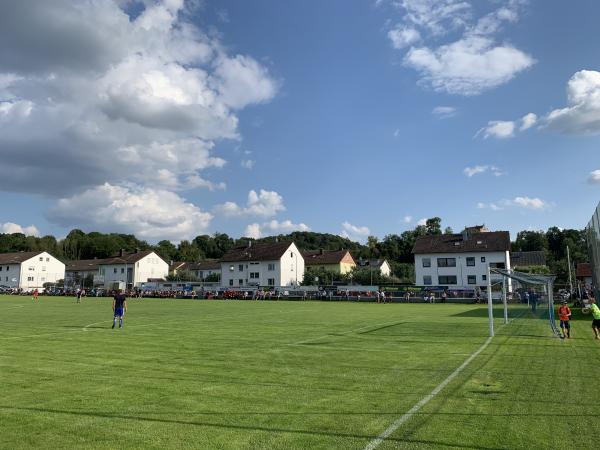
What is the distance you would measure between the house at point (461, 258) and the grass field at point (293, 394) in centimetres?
5444

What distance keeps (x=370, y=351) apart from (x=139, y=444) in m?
9.56

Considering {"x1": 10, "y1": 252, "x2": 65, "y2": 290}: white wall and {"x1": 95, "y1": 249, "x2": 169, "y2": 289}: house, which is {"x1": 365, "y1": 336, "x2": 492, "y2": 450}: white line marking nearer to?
{"x1": 95, "y1": 249, "x2": 169, "y2": 289}: house

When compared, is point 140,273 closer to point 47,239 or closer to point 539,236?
point 47,239

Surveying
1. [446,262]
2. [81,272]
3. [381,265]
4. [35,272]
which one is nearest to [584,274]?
[446,262]

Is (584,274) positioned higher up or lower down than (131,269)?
lower down

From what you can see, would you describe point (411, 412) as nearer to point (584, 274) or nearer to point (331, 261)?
point (584, 274)

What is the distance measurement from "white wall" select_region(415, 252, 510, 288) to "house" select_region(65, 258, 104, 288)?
→ 75.0m

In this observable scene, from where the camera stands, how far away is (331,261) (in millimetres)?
98062

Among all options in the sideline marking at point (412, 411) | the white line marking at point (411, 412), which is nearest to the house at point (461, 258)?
the sideline marking at point (412, 411)

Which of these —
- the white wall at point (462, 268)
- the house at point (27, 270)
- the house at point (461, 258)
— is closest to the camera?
the white wall at point (462, 268)

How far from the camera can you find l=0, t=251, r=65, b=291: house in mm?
104438

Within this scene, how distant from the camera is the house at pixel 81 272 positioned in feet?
355

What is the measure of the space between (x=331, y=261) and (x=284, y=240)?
56354 mm

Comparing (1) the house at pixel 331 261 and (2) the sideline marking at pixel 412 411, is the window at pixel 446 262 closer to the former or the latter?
(1) the house at pixel 331 261
